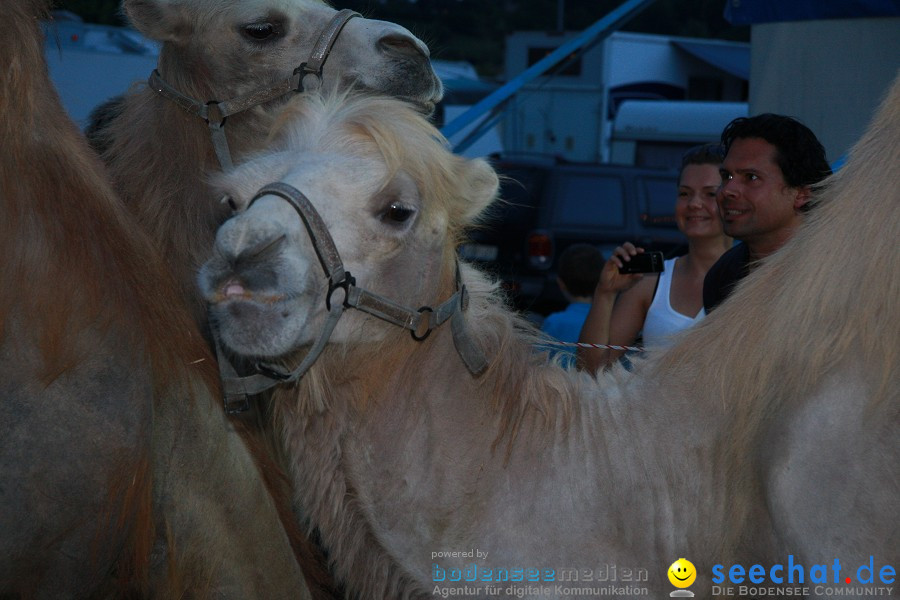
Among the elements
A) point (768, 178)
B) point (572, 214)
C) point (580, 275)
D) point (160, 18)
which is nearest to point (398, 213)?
point (160, 18)

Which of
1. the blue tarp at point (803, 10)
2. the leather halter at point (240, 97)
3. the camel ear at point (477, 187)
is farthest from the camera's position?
the blue tarp at point (803, 10)

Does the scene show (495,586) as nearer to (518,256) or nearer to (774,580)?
(774,580)

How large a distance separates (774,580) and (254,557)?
1.29 metres

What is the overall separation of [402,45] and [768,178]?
1.38 meters

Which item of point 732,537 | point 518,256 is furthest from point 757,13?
point 518,256

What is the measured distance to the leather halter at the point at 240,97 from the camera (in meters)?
3.16

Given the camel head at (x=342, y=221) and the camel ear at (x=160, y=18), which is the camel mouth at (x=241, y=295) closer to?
the camel head at (x=342, y=221)

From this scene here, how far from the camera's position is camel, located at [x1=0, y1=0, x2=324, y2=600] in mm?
2029

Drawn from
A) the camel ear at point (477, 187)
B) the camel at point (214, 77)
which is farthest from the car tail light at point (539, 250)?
the camel ear at point (477, 187)

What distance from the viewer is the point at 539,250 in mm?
11945

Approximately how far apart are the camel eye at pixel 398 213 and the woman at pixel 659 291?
1524 millimetres

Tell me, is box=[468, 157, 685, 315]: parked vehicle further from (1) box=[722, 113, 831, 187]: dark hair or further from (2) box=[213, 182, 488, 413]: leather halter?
(2) box=[213, 182, 488, 413]: leather halter

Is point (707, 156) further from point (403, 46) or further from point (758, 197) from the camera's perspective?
point (403, 46)

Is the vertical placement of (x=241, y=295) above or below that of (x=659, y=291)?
above
